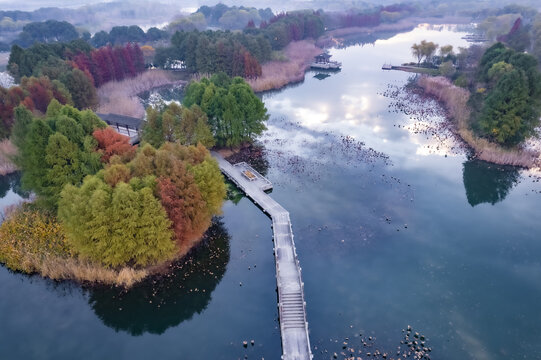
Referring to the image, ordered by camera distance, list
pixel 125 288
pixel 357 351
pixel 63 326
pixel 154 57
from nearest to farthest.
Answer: pixel 357 351 → pixel 63 326 → pixel 125 288 → pixel 154 57

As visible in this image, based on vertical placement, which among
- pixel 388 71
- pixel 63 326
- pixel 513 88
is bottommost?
pixel 63 326

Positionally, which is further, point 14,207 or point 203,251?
point 14,207

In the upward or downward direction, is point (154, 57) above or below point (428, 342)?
above

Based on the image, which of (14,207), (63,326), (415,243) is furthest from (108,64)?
(415,243)

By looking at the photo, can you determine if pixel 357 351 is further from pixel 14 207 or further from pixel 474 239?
pixel 14 207

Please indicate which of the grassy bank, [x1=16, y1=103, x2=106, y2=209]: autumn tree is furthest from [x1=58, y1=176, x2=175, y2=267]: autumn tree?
[x1=16, y1=103, x2=106, y2=209]: autumn tree

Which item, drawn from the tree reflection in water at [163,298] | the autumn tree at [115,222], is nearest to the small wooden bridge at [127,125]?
the autumn tree at [115,222]

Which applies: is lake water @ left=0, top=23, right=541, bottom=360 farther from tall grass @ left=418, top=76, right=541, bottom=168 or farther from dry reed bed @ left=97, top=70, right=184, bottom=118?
dry reed bed @ left=97, top=70, right=184, bottom=118
